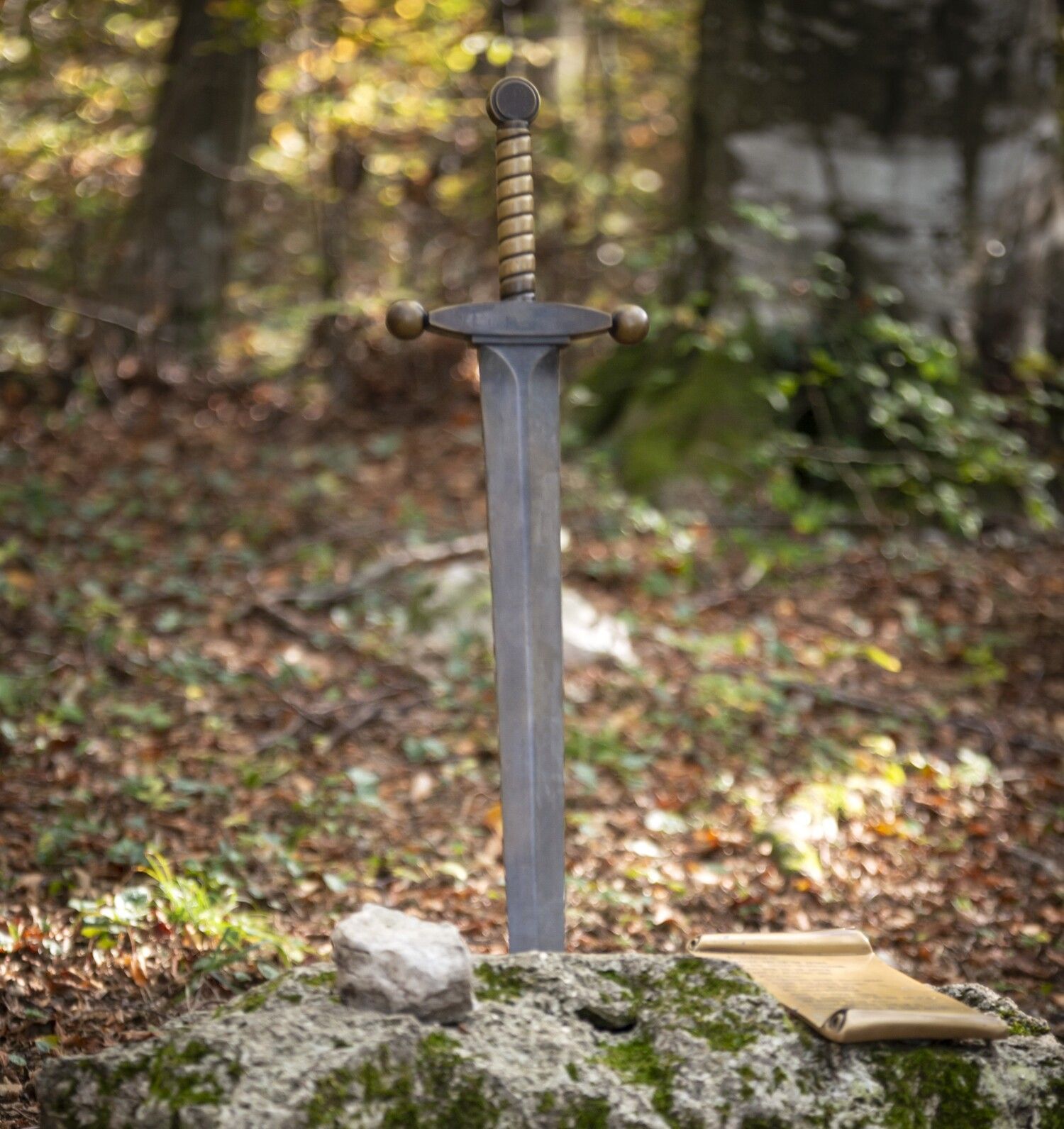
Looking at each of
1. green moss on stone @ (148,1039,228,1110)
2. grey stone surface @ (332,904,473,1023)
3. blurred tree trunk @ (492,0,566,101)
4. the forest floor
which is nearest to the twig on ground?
the forest floor

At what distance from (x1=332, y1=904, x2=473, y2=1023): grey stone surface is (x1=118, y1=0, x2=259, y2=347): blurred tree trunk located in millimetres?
5872

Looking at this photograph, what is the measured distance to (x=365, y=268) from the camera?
7.82 meters

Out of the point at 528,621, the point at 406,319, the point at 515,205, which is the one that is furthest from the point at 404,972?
the point at 515,205

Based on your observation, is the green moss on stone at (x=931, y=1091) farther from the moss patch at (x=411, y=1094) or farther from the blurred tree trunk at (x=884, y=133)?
the blurred tree trunk at (x=884, y=133)

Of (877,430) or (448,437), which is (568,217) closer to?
(448,437)

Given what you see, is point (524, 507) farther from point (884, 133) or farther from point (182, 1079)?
point (884, 133)

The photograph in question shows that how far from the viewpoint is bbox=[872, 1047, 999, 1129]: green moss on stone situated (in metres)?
1.90

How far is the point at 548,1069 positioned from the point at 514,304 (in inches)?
57.0

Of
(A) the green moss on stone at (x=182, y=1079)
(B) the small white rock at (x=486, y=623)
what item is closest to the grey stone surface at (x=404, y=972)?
(A) the green moss on stone at (x=182, y=1079)

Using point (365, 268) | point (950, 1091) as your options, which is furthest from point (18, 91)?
point (950, 1091)

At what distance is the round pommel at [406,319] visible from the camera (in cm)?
220

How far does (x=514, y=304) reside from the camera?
2.24 m

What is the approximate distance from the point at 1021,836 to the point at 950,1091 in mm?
1949

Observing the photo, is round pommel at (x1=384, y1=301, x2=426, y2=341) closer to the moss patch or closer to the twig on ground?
the moss patch
